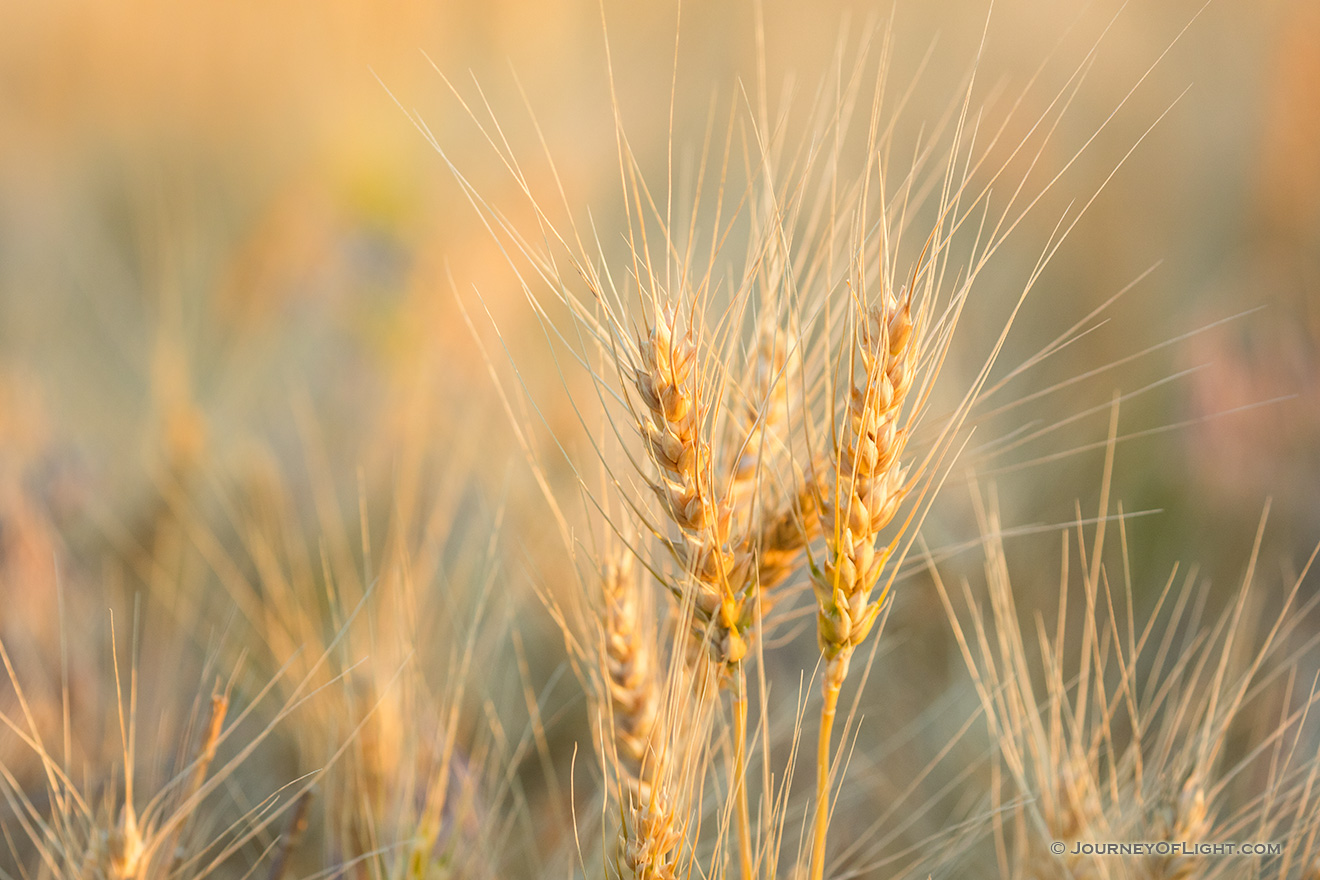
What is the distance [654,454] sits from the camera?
42 cm

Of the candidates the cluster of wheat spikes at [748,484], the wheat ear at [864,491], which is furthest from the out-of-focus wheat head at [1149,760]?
the wheat ear at [864,491]

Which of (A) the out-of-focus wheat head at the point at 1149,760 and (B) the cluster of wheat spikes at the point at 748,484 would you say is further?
(A) the out-of-focus wheat head at the point at 1149,760

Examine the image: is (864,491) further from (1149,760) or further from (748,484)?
(1149,760)

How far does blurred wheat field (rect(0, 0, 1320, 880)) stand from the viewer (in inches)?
18.5

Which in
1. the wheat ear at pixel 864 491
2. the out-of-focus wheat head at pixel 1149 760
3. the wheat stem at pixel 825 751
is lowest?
the out-of-focus wheat head at pixel 1149 760

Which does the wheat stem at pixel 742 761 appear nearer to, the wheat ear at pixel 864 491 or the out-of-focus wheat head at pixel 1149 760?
the wheat ear at pixel 864 491

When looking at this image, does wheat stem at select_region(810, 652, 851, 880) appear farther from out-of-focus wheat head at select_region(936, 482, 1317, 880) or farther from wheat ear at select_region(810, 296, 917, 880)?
out-of-focus wheat head at select_region(936, 482, 1317, 880)

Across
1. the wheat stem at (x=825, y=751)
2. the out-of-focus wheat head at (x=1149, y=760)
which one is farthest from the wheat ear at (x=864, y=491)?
the out-of-focus wheat head at (x=1149, y=760)

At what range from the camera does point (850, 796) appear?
3.05ft

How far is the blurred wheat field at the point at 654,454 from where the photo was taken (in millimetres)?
469

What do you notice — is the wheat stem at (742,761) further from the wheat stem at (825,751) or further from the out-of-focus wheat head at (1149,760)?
the out-of-focus wheat head at (1149,760)

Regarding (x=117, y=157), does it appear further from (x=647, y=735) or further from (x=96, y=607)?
(x=647, y=735)

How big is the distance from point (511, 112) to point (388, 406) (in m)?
1.34

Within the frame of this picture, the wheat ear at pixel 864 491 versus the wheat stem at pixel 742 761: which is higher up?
the wheat ear at pixel 864 491
